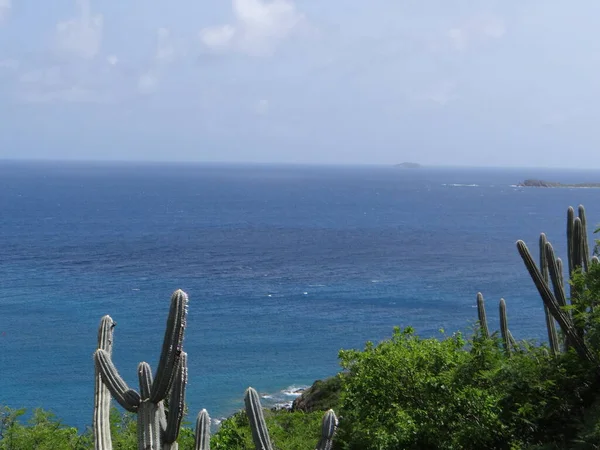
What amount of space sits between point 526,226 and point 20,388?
95.3 meters

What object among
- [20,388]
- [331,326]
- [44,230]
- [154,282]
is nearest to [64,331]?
[20,388]

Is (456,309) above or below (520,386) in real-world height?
below

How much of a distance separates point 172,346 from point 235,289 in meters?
56.8

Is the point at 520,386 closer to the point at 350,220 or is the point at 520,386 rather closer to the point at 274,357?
the point at 274,357

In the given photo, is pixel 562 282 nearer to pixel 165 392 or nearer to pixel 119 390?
pixel 165 392

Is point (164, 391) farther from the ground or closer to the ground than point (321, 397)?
farther from the ground

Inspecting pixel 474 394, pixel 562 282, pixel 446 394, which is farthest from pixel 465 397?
pixel 562 282

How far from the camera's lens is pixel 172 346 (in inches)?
494

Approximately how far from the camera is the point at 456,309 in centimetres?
6206

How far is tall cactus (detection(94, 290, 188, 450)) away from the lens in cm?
1259

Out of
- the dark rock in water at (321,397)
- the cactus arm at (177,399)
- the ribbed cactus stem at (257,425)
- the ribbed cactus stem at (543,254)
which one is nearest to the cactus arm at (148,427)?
the cactus arm at (177,399)

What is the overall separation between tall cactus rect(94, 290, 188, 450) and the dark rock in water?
828 inches

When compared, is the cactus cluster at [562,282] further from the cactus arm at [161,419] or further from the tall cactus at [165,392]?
the cactus arm at [161,419]

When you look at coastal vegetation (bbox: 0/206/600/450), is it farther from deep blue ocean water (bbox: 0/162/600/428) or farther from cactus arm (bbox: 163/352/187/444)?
deep blue ocean water (bbox: 0/162/600/428)
